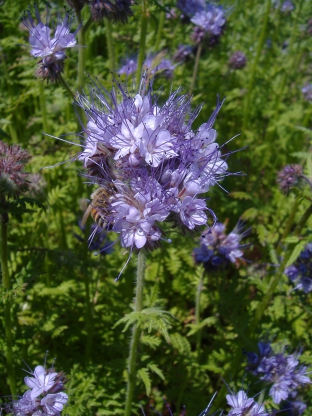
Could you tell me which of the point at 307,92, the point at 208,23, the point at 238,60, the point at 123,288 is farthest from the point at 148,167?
the point at 307,92

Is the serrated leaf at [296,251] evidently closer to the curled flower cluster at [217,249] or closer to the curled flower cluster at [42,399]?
the curled flower cluster at [217,249]

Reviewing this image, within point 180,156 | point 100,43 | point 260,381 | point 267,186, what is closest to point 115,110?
point 180,156

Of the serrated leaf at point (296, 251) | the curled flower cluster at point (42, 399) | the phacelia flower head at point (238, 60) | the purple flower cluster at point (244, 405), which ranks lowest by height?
the curled flower cluster at point (42, 399)

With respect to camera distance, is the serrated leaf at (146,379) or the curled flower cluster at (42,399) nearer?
the curled flower cluster at (42,399)

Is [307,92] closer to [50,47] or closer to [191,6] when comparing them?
[191,6]

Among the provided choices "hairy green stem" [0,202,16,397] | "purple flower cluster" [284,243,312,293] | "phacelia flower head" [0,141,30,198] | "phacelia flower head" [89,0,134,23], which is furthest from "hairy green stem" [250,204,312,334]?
"phacelia flower head" [89,0,134,23]

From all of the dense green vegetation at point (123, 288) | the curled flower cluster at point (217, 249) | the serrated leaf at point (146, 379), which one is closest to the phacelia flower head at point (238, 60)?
the dense green vegetation at point (123, 288)

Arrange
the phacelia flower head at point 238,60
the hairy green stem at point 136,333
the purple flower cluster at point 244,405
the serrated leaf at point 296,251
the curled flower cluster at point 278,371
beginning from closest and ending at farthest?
the purple flower cluster at point 244,405
the hairy green stem at point 136,333
the serrated leaf at point 296,251
the curled flower cluster at point 278,371
the phacelia flower head at point 238,60

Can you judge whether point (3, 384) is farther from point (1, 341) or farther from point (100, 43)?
point (100, 43)
